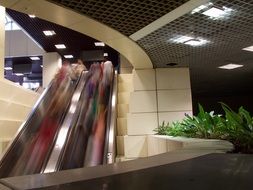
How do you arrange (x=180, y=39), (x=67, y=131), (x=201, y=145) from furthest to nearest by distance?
(x=67, y=131) → (x=180, y=39) → (x=201, y=145)

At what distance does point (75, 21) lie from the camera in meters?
3.39

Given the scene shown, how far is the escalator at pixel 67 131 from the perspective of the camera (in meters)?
4.85

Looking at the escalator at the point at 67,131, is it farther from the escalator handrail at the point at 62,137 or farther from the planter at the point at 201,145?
the planter at the point at 201,145

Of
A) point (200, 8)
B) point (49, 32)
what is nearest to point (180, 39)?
point (200, 8)

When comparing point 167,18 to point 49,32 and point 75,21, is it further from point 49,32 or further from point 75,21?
point 49,32

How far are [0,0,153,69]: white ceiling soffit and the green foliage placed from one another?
1.43 meters

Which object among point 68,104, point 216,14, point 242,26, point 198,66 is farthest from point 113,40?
point 68,104

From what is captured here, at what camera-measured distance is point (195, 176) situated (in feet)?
4.93

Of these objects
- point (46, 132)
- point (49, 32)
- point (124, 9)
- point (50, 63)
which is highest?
point (49, 32)

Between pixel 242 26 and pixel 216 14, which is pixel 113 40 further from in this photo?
pixel 242 26

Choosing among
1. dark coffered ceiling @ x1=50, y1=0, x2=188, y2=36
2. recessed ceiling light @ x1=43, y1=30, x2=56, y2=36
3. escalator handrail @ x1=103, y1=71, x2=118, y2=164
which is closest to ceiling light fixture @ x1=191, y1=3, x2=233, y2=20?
dark coffered ceiling @ x1=50, y1=0, x2=188, y2=36

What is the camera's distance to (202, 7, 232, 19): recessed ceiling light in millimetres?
3176

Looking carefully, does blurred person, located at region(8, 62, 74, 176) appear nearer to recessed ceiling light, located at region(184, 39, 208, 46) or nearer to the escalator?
the escalator

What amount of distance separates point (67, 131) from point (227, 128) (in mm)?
3448
